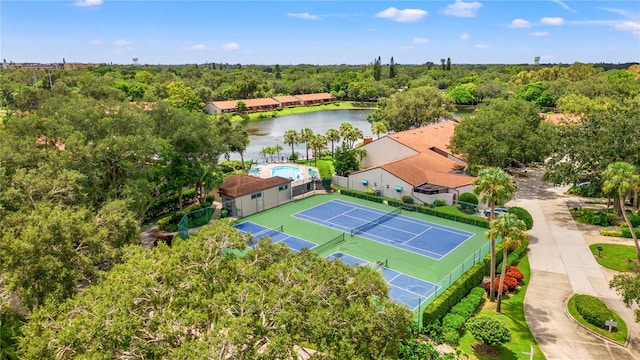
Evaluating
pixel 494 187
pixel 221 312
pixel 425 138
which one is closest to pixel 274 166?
pixel 425 138

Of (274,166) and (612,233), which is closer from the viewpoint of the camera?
(612,233)

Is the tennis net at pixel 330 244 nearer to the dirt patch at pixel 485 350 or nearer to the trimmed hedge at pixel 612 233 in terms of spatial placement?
the dirt patch at pixel 485 350

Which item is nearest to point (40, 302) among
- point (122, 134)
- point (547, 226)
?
point (122, 134)

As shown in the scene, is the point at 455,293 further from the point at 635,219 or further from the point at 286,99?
the point at 286,99

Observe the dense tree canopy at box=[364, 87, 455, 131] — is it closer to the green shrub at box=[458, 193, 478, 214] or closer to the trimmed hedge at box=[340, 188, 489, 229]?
the trimmed hedge at box=[340, 188, 489, 229]

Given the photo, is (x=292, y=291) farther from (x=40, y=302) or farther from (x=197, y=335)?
(x=40, y=302)

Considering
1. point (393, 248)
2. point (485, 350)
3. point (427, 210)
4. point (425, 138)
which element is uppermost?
point (425, 138)
